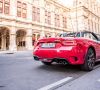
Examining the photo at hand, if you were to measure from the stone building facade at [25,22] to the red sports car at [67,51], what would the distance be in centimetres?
2271

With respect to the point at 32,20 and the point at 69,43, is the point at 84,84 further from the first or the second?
the point at 32,20

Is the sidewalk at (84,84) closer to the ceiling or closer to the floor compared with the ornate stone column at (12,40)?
closer to the floor

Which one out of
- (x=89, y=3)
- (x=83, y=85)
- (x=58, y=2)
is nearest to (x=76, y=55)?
(x=83, y=85)

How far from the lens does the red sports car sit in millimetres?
6039

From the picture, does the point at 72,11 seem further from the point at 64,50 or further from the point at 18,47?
the point at 64,50

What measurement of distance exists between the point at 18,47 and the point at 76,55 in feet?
90.7

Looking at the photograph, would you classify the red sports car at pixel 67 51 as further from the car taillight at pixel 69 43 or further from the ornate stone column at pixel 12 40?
the ornate stone column at pixel 12 40

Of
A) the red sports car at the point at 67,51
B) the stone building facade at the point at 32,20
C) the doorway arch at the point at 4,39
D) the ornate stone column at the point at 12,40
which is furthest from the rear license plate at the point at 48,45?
the doorway arch at the point at 4,39

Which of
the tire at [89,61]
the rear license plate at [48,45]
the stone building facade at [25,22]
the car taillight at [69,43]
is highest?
the stone building facade at [25,22]

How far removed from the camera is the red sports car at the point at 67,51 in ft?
19.8

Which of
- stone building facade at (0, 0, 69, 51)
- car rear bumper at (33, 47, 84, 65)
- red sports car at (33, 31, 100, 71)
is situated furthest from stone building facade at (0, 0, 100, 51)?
car rear bumper at (33, 47, 84, 65)

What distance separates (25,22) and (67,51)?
2702cm

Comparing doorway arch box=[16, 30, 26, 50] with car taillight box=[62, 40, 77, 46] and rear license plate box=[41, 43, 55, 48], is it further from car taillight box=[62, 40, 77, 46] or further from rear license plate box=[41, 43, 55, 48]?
car taillight box=[62, 40, 77, 46]

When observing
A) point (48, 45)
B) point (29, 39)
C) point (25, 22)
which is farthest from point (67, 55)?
point (29, 39)
